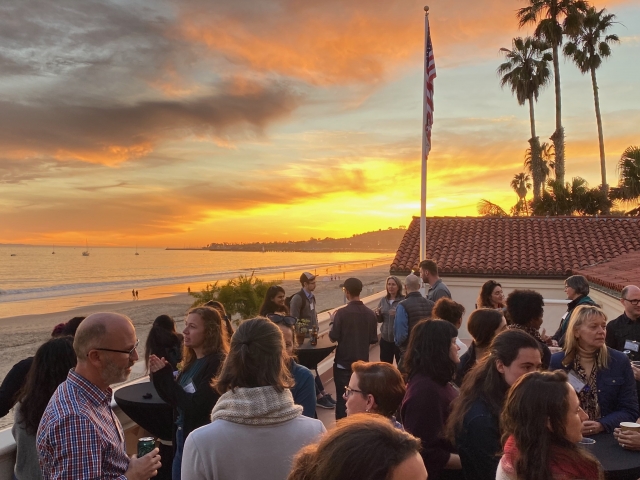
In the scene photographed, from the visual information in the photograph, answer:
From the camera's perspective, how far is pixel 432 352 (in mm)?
3252

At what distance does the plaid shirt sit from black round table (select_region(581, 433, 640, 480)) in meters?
2.45

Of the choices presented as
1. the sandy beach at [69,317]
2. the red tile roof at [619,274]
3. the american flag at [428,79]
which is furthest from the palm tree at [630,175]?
the sandy beach at [69,317]

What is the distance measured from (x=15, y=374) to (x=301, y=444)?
2173 mm

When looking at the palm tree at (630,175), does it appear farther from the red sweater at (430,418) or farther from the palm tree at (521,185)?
the palm tree at (521,185)

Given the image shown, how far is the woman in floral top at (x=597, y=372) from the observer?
12.1 feet

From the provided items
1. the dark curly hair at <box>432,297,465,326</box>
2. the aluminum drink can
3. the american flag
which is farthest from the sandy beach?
the aluminum drink can

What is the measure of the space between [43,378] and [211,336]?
1111 mm

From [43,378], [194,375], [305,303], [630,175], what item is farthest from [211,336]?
[630,175]

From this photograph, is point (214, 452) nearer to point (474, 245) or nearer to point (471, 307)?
point (471, 307)

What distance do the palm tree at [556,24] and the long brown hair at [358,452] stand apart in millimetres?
35561

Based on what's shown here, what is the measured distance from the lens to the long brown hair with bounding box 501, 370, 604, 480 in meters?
2.09

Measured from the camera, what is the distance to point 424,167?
45.4 ft

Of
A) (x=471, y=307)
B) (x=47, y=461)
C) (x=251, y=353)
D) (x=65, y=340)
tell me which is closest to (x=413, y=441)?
(x=251, y=353)

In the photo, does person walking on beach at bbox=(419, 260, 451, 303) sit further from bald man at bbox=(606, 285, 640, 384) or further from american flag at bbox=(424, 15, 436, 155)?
american flag at bbox=(424, 15, 436, 155)
